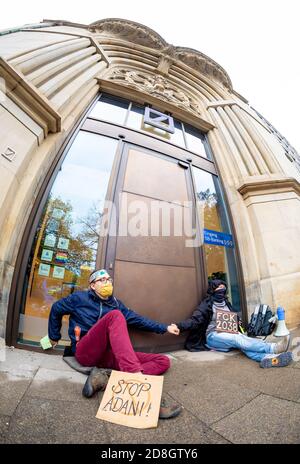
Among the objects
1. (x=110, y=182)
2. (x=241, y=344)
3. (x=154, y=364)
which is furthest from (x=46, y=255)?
(x=241, y=344)

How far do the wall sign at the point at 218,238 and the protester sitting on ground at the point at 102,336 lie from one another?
240 cm

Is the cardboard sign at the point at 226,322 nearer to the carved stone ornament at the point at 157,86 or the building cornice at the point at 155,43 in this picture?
the carved stone ornament at the point at 157,86

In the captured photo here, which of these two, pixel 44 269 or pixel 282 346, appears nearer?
pixel 282 346

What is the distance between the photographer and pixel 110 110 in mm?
5594

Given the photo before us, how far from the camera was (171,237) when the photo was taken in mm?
4062

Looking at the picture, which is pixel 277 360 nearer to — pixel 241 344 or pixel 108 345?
pixel 241 344

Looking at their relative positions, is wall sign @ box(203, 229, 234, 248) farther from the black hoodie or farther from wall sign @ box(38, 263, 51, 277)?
wall sign @ box(38, 263, 51, 277)

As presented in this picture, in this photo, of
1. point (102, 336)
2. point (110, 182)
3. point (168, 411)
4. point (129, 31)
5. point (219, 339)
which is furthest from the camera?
point (129, 31)

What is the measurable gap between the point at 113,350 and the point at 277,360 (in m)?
1.93

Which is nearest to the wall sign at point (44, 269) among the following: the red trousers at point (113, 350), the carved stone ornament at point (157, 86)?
the red trousers at point (113, 350)

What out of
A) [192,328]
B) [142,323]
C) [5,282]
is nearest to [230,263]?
[192,328]

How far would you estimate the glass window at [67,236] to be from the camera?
304 centimetres
